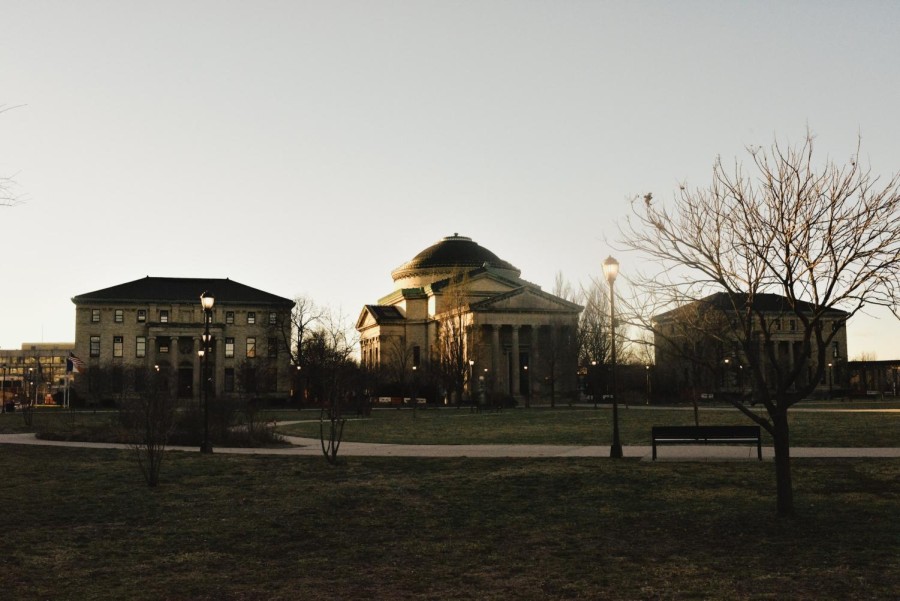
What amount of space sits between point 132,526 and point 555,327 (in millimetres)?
82769

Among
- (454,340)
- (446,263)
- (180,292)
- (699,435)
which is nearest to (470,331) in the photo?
(454,340)

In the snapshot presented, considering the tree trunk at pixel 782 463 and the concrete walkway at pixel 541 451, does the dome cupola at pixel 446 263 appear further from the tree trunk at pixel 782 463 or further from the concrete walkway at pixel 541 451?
the tree trunk at pixel 782 463

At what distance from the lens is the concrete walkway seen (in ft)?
68.2

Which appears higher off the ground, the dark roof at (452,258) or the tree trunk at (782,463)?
the dark roof at (452,258)

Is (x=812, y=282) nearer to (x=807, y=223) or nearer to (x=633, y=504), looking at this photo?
(x=807, y=223)

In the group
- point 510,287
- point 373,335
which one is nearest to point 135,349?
point 373,335

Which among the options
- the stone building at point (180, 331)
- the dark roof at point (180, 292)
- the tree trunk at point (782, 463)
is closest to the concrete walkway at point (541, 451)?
the tree trunk at point (782, 463)

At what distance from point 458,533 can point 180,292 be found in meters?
107

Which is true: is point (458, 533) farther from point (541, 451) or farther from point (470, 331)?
point (470, 331)

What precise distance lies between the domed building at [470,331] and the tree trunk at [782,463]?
193 feet

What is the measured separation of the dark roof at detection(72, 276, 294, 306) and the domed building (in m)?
16.0

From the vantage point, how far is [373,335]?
122 m

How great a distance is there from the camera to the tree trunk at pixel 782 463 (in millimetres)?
12445

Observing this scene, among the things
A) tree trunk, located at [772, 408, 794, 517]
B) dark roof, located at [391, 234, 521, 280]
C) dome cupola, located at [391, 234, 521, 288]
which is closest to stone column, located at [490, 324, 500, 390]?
dome cupola, located at [391, 234, 521, 288]
